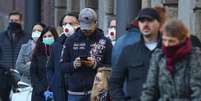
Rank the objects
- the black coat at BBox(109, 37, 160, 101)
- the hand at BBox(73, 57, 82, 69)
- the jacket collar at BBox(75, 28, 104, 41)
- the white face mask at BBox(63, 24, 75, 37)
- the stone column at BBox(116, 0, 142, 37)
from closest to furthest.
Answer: the black coat at BBox(109, 37, 160, 101), the hand at BBox(73, 57, 82, 69), the jacket collar at BBox(75, 28, 104, 41), the white face mask at BBox(63, 24, 75, 37), the stone column at BBox(116, 0, 142, 37)

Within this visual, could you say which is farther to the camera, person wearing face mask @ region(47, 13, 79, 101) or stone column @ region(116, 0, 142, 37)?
stone column @ region(116, 0, 142, 37)

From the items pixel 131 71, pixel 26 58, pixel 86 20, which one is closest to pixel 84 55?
pixel 86 20

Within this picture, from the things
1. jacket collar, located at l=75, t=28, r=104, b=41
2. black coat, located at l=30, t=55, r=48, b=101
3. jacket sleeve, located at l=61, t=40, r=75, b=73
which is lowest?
black coat, located at l=30, t=55, r=48, b=101

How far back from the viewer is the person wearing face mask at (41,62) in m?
10.8

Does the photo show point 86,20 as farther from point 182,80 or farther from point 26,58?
point 182,80

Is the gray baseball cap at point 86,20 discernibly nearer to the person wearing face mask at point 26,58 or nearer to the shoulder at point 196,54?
the person wearing face mask at point 26,58

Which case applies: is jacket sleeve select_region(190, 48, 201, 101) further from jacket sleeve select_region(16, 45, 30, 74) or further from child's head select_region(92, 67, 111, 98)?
jacket sleeve select_region(16, 45, 30, 74)

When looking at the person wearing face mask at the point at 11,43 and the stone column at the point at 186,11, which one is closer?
the stone column at the point at 186,11

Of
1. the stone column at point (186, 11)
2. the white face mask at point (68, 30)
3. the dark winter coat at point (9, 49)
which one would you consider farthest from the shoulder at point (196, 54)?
the dark winter coat at point (9, 49)

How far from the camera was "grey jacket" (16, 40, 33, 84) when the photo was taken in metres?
11.5

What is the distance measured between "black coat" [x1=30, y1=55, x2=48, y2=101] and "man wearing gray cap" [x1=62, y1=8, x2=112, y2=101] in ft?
4.86

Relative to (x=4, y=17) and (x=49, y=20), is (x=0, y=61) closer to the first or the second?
(x=49, y=20)

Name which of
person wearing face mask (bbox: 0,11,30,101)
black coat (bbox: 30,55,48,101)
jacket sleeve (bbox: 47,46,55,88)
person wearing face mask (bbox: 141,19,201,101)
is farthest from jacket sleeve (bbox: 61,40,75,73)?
person wearing face mask (bbox: 0,11,30,101)

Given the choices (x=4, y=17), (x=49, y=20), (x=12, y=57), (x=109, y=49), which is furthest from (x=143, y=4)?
(x=4, y=17)
